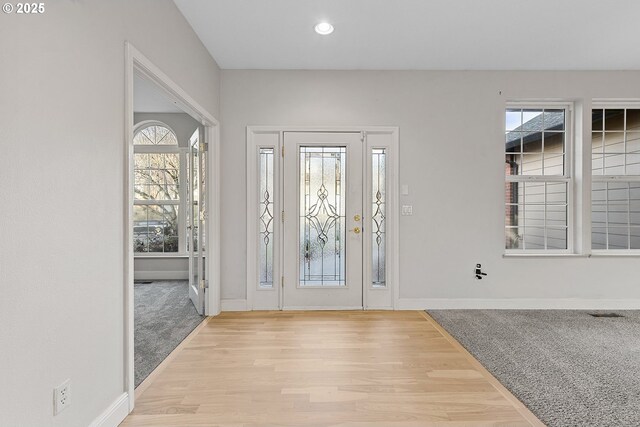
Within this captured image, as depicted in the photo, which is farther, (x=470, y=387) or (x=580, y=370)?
(x=580, y=370)

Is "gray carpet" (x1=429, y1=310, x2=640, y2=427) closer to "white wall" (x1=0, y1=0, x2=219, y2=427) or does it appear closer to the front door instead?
the front door

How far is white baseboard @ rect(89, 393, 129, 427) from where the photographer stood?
1562 millimetres

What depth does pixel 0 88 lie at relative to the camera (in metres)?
1.07

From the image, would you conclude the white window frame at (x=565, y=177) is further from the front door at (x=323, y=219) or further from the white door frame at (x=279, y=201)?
the front door at (x=323, y=219)

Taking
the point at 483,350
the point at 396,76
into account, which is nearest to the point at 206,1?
the point at 396,76

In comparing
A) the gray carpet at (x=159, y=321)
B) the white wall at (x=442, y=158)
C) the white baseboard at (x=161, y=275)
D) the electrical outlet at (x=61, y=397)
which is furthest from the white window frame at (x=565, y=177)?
the white baseboard at (x=161, y=275)

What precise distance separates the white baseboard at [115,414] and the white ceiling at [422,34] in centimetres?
265

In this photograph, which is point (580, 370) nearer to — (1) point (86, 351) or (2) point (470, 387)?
(2) point (470, 387)

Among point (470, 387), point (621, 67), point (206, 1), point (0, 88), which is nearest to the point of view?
point (0, 88)

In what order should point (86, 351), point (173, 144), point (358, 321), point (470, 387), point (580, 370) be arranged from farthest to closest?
point (173, 144)
point (358, 321)
point (580, 370)
point (470, 387)
point (86, 351)

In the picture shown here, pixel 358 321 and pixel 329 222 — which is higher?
pixel 329 222

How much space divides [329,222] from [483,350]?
1844mm

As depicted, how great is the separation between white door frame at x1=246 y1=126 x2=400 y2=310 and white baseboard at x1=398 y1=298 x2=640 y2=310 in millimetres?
277

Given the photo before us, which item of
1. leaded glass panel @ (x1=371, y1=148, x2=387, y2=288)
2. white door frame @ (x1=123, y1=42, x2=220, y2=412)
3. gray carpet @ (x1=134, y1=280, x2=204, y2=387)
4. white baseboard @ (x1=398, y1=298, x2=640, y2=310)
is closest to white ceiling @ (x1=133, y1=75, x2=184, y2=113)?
white door frame @ (x1=123, y1=42, x2=220, y2=412)
